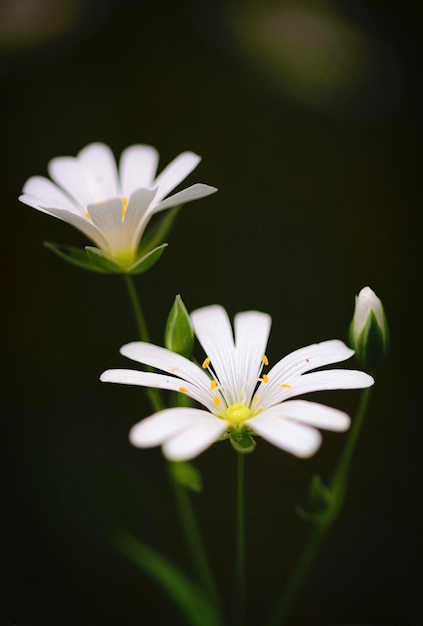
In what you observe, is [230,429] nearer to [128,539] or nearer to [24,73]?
[128,539]

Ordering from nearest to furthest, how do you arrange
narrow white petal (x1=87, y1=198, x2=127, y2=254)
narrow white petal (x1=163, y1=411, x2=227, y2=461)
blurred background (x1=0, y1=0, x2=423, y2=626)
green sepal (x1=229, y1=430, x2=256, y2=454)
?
narrow white petal (x1=163, y1=411, x2=227, y2=461), green sepal (x1=229, y1=430, x2=256, y2=454), narrow white petal (x1=87, y1=198, x2=127, y2=254), blurred background (x1=0, y1=0, x2=423, y2=626)

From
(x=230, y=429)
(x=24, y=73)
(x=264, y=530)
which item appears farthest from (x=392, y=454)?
(x=24, y=73)

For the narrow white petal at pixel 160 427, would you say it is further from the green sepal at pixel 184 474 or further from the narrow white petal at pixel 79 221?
the narrow white petal at pixel 79 221

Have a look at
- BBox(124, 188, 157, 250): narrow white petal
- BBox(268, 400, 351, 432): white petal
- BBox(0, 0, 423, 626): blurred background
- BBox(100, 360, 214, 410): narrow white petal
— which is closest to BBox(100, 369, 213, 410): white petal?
BBox(100, 360, 214, 410): narrow white petal

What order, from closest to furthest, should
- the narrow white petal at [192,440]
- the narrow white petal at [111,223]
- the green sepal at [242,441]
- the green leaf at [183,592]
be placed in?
the narrow white petal at [192,440] < the green sepal at [242,441] < the narrow white petal at [111,223] < the green leaf at [183,592]

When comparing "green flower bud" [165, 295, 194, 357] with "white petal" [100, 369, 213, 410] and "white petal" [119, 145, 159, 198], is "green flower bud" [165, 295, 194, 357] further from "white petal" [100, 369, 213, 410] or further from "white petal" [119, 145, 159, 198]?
"white petal" [119, 145, 159, 198]

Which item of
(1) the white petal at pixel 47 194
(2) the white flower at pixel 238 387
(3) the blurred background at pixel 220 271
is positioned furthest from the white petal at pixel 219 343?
(3) the blurred background at pixel 220 271

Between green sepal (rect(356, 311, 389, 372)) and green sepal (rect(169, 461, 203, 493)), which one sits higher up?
green sepal (rect(356, 311, 389, 372))

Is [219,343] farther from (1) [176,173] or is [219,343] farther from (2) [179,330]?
(1) [176,173]
